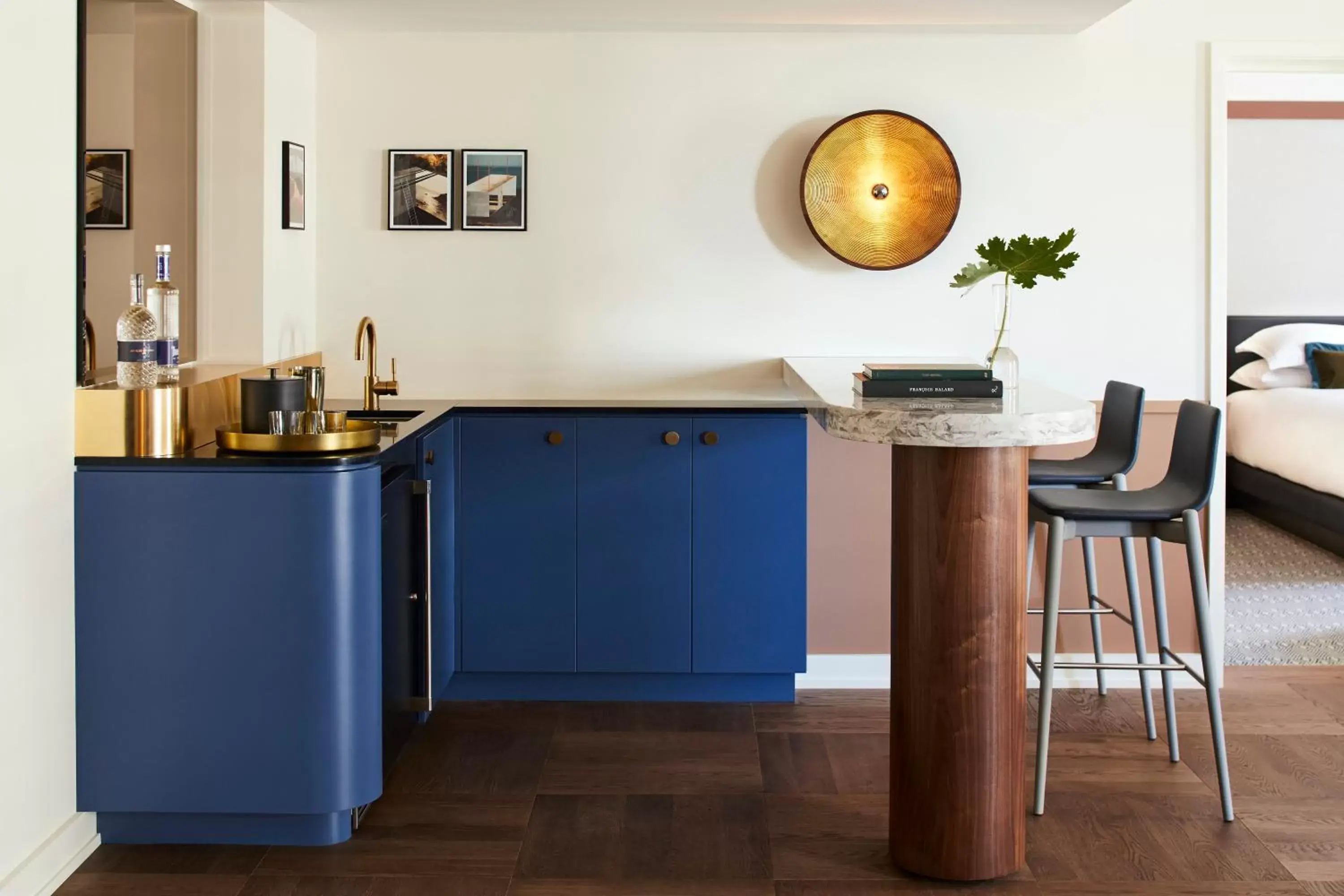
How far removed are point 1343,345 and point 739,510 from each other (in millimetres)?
4933

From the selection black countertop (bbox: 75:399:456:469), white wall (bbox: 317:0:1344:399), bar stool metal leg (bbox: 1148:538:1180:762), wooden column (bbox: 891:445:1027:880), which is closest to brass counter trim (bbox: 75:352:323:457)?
black countertop (bbox: 75:399:456:469)

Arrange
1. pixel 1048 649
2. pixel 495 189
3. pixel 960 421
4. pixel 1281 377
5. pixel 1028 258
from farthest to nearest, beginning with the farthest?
1. pixel 1281 377
2. pixel 495 189
3. pixel 1048 649
4. pixel 1028 258
5. pixel 960 421

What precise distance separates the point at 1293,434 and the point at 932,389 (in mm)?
4495

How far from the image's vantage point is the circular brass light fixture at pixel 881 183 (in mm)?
4188

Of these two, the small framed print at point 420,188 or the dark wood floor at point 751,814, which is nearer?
the dark wood floor at point 751,814

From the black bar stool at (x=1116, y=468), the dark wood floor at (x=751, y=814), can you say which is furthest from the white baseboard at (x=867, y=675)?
the black bar stool at (x=1116, y=468)

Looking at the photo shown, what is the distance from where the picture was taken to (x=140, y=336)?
3031 mm

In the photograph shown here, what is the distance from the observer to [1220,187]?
4.28 m

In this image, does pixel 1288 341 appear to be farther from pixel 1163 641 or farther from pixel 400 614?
pixel 400 614

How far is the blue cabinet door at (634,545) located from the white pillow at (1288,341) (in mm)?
4787

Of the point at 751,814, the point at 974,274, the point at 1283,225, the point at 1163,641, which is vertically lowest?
the point at 751,814

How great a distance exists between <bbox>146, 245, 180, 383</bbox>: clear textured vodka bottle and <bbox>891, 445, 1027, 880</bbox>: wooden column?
67.9 inches

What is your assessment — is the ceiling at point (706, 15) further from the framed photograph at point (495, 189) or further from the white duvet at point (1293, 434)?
the white duvet at point (1293, 434)

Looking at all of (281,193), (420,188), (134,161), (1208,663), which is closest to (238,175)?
(281,193)
